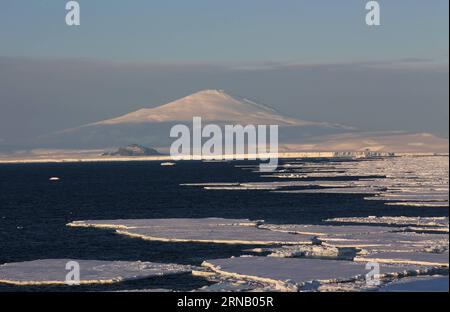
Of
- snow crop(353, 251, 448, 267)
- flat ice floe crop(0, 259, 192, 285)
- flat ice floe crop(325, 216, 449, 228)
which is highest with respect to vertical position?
snow crop(353, 251, 448, 267)

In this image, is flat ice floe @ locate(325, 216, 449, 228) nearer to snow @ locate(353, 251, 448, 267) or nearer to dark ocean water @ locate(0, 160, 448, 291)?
dark ocean water @ locate(0, 160, 448, 291)

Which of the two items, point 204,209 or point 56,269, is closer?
point 56,269

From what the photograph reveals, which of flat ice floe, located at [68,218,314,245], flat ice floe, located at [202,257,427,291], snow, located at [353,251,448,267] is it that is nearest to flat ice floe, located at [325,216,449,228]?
flat ice floe, located at [68,218,314,245]

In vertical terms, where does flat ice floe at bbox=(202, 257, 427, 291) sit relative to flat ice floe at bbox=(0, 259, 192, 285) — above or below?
above
